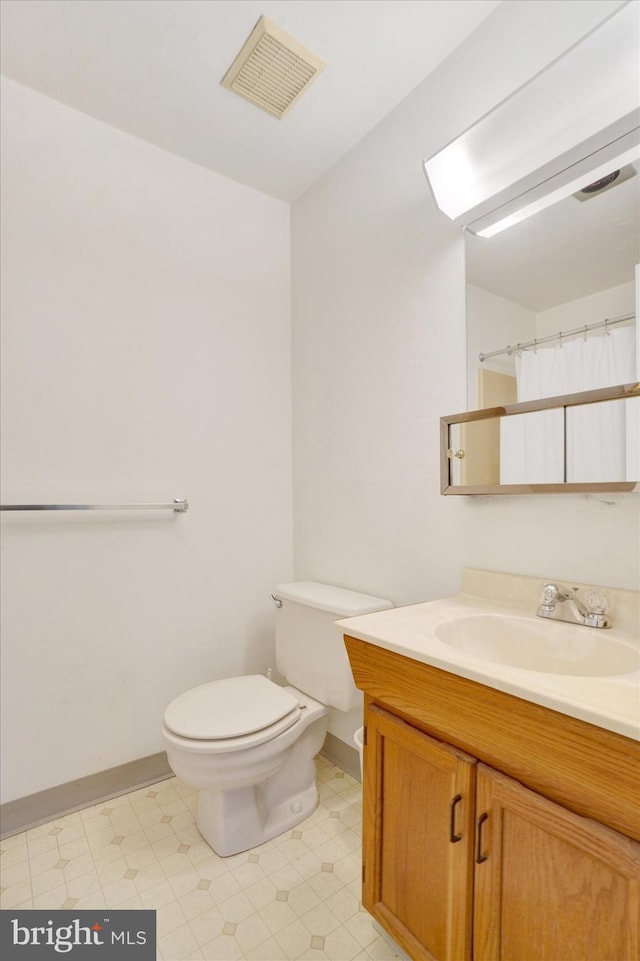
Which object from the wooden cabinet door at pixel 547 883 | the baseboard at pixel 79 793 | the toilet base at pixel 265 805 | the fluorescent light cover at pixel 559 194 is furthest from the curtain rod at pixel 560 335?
the baseboard at pixel 79 793

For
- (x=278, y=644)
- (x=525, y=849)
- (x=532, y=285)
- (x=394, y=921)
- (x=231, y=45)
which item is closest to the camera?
(x=525, y=849)

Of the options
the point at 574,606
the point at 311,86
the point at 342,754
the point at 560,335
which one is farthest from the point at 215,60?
the point at 342,754

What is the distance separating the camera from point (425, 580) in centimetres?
151

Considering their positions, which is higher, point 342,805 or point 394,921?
point 394,921

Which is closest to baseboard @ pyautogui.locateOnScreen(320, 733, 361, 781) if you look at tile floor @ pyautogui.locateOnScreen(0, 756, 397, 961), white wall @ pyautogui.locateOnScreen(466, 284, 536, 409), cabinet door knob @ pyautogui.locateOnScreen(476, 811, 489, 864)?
tile floor @ pyautogui.locateOnScreen(0, 756, 397, 961)

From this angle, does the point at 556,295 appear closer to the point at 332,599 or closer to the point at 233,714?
the point at 332,599

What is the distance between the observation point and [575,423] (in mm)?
1131

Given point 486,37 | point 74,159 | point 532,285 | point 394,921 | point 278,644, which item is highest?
point 486,37

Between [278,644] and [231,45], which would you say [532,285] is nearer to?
[231,45]

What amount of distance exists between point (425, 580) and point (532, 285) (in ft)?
3.03

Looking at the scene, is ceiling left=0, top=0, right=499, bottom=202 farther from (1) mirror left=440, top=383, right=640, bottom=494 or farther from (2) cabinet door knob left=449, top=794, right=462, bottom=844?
(2) cabinet door knob left=449, top=794, right=462, bottom=844

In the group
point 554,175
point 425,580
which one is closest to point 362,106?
point 554,175

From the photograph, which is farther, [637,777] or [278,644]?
[278,644]

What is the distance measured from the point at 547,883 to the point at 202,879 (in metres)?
1.04
